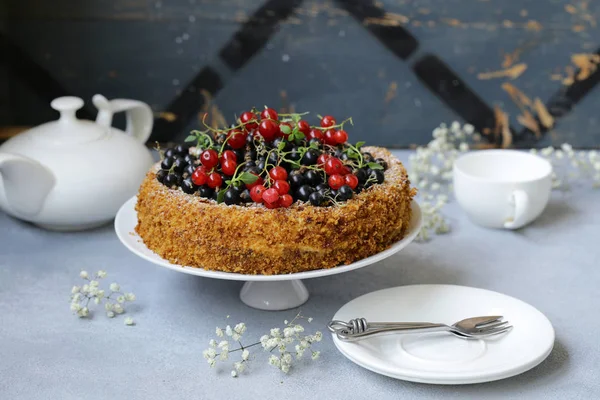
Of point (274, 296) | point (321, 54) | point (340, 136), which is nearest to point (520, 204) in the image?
point (340, 136)

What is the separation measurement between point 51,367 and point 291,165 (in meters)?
0.45

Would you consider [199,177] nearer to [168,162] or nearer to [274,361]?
[168,162]

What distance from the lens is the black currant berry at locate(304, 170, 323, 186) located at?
1.20m

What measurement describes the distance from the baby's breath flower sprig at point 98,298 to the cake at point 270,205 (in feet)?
0.38

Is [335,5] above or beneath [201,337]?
above

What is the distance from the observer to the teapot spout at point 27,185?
60.0 inches

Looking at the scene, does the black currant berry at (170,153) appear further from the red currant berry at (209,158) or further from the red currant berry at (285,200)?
the red currant berry at (285,200)

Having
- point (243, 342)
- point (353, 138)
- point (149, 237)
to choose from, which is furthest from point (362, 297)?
point (353, 138)

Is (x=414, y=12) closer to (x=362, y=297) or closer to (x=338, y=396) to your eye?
(x=362, y=297)

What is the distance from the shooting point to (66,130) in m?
1.61

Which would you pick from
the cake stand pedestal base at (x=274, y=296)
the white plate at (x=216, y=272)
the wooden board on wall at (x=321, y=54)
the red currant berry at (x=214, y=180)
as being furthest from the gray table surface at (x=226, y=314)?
the wooden board on wall at (x=321, y=54)

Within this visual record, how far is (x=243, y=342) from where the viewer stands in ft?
3.96

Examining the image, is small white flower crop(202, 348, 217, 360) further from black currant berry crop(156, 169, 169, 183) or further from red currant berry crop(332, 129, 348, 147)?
red currant berry crop(332, 129, 348, 147)

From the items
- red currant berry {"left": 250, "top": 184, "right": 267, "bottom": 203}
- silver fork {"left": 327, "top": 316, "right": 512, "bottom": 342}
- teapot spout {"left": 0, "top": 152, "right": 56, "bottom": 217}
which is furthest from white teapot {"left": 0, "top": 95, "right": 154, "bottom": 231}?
silver fork {"left": 327, "top": 316, "right": 512, "bottom": 342}
